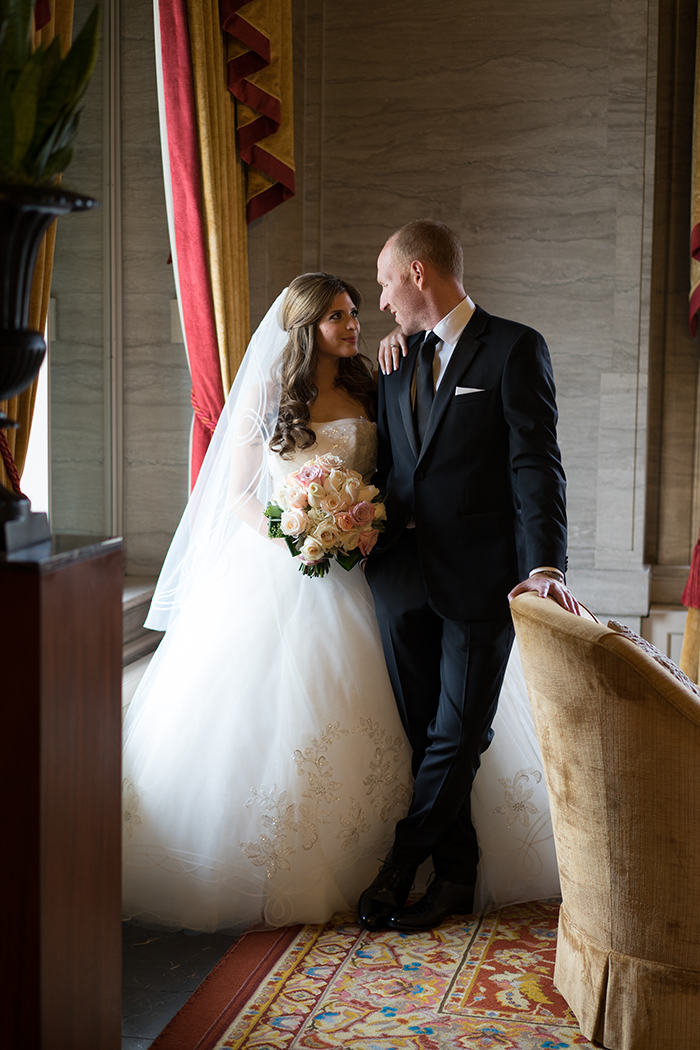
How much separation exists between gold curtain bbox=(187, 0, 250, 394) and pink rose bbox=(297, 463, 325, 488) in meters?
1.13

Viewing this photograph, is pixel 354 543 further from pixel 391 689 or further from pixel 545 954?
pixel 545 954

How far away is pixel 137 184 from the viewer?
12.3 feet

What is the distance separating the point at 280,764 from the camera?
2.51 m

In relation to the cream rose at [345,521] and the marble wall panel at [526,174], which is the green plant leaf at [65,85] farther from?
the marble wall panel at [526,174]

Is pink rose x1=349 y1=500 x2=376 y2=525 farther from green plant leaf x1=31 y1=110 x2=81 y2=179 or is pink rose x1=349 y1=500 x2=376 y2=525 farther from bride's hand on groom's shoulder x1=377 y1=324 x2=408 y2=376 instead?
green plant leaf x1=31 y1=110 x2=81 y2=179

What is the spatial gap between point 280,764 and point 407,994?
646 mm

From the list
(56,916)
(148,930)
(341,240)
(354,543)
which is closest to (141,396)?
(341,240)

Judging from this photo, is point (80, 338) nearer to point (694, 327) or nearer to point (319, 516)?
point (319, 516)

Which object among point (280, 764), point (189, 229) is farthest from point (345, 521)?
point (189, 229)

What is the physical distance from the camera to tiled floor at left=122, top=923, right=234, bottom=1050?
204 centimetres

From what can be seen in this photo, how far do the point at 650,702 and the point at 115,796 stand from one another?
981 millimetres

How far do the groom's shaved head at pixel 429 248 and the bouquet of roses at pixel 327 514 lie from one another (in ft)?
1.91

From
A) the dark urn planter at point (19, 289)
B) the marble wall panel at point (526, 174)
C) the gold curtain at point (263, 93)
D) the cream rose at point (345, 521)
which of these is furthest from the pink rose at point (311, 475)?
the marble wall panel at point (526, 174)

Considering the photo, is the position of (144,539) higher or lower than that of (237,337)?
lower
